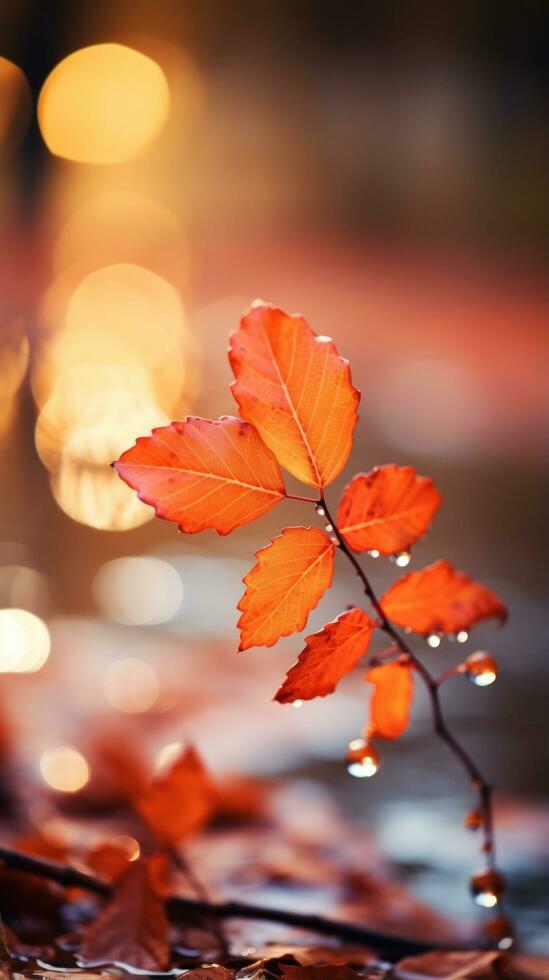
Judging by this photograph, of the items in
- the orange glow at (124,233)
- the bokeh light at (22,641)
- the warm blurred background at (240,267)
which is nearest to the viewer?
the bokeh light at (22,641)

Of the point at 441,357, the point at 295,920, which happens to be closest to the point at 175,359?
the point at 441,357

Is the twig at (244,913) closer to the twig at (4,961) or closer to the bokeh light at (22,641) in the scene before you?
the twig at (4,961)

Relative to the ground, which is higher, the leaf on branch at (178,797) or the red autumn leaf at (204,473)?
the red autumn leaf at (204,473)

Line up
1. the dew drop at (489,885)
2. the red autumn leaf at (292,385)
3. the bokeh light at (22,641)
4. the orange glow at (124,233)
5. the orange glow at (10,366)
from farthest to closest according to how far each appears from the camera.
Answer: the orange glow at (124,233) < the orange glow at (10,366) < the bokeh light at (22,641) < the dew drop at (489,885) < the red autumn leaf at (292,385)

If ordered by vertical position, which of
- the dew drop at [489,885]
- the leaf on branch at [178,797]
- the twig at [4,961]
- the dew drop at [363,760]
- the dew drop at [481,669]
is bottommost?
the twig at [4,961]

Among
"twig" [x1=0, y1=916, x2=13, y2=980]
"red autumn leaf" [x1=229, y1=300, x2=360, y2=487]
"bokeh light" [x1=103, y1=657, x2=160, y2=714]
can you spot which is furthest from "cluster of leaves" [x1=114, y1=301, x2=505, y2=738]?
"bokeh light" [x1=103, y1=657, x2=160, y2=714]

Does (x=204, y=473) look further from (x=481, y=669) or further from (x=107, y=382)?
(x=107, y=382)

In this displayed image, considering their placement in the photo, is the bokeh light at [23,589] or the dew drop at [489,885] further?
the bokeh light at [23,589]

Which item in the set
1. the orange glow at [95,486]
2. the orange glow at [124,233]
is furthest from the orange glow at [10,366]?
the orange glow at [124,233]
